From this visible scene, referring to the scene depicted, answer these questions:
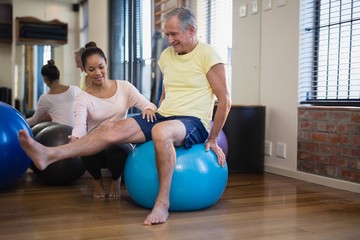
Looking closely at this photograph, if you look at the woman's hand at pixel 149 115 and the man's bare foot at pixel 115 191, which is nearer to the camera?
the woman's hand at pixel 149 115

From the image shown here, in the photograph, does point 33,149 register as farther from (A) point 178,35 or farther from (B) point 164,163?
(A) point 178,35

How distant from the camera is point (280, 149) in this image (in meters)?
3.42

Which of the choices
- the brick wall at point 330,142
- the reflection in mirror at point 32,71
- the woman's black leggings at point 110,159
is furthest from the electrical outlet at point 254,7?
the reflection in mirror at point 32,71

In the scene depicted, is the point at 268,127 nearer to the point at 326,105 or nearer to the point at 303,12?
the point at 326,105

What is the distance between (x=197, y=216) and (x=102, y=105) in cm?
88

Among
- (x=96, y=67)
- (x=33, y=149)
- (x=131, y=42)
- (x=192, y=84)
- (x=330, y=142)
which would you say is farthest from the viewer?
(x=131, y=42)

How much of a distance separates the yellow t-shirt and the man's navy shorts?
0.03 metres

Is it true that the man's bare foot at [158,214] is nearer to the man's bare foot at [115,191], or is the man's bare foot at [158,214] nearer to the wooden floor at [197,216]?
the wooden floor at [197,216]

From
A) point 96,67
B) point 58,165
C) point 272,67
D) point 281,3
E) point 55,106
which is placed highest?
point 281,3

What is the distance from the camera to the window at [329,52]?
290 cm

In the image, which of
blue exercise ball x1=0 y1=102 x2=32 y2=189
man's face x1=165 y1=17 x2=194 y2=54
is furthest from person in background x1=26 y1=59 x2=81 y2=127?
man's face x1=165 y1=17 x2=194 y2=54

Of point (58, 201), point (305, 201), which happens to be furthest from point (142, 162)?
point (305, 201)

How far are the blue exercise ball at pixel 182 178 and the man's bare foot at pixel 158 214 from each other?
0.10 metres

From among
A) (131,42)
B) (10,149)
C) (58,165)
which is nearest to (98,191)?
(58,165)
